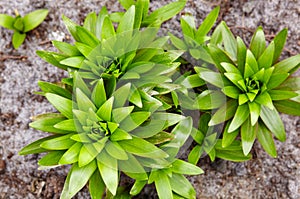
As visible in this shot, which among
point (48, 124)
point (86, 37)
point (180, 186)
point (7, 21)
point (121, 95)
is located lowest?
point (180, 186)

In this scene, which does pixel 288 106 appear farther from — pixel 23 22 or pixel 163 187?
pixel 23 22

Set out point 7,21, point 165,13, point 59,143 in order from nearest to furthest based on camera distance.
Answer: point 59,143
point 165,13
point 7,21

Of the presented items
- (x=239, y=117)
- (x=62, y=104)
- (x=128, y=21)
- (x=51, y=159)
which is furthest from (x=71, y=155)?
(x=239, y=117)

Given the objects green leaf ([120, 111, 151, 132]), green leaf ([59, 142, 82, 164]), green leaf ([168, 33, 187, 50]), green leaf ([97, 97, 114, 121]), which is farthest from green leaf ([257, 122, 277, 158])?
green leaf ([59, 142, 82, 164])

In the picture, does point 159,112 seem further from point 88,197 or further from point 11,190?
point 11,190

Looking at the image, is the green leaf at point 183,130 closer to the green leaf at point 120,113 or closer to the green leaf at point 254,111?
the green leaf at point 254,111

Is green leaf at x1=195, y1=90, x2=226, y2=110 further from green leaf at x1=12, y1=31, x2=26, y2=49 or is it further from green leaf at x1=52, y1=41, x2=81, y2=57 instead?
green leaf at x1=12, y1=31, x2=26, y2=49

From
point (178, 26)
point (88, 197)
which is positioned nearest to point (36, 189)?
point (88, 197)
